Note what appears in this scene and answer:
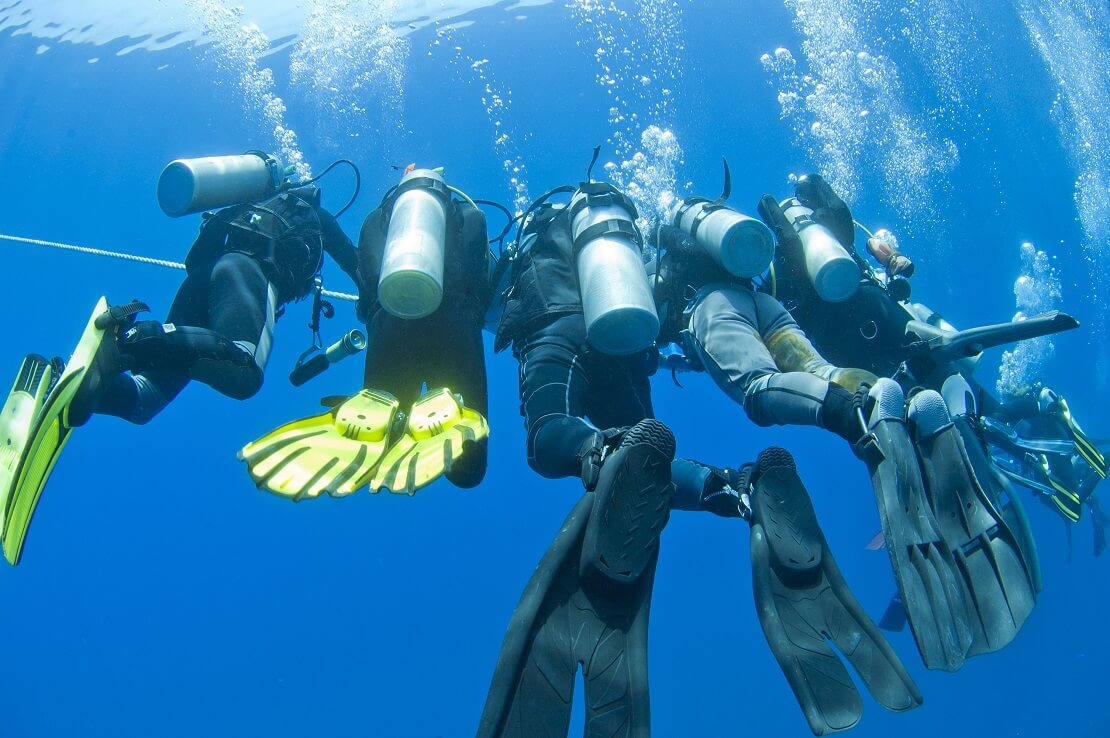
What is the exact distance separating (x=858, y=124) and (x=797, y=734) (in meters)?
28.5

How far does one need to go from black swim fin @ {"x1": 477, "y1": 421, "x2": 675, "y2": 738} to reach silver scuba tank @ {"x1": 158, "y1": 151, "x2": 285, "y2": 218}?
419cm

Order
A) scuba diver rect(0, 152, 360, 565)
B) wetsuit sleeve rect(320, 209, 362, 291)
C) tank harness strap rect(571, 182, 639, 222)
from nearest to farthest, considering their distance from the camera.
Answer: scuba diver rect(0, 152, 360, 565) < tank harness strap rect(571, 182, 639, 222) < wetsuit sleeve rect(320, 209, 362, 291)

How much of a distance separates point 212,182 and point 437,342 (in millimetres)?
2545

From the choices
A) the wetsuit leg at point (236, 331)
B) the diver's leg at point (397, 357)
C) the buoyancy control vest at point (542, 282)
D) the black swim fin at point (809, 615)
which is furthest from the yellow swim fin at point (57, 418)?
the black swim fin at point (809, 615)

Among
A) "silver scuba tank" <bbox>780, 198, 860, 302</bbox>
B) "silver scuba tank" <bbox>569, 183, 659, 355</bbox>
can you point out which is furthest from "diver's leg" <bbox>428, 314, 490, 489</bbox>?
"silver scuba tank" <bbox>780, 198, 860, 302</bbox>

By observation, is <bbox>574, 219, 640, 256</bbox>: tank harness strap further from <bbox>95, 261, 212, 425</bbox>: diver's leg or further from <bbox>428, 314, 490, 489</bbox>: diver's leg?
<bbox>95, 261, 212, 425</bbox>: diver's leg

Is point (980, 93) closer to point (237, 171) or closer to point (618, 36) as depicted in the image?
point (618, 36)

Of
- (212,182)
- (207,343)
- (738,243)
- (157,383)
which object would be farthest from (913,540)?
Answer: (212,182)

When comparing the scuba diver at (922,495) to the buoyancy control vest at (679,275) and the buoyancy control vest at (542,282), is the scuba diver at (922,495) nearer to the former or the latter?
the buoyancy control vest at (679,275)

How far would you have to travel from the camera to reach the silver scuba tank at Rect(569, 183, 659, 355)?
3246 mm

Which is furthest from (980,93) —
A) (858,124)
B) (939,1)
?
(858,124)

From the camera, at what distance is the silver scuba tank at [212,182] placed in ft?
15.4

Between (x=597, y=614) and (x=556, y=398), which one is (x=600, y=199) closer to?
(x=556, y=398)

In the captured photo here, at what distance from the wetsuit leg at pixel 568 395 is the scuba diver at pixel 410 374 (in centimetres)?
32
